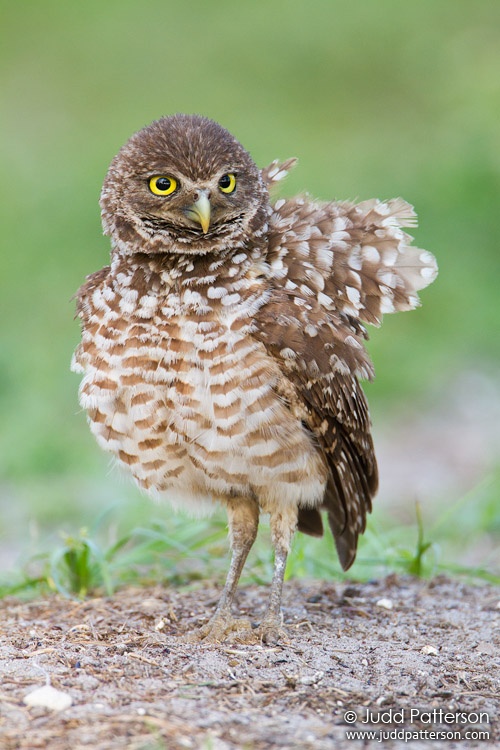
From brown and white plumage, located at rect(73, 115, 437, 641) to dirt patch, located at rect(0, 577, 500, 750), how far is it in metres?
0.35

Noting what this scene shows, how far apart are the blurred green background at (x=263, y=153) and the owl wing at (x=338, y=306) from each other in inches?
55.0

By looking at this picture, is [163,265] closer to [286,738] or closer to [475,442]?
[286,738]

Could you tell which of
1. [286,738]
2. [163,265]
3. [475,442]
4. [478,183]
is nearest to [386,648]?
[286,738]

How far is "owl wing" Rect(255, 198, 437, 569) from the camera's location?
414 centimetres

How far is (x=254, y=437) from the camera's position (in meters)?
4.06

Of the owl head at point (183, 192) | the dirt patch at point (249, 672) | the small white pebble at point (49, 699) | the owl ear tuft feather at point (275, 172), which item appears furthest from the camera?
the owl ear tuft feather at point (275, 172)

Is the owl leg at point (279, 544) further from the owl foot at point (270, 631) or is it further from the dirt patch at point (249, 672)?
the dirt patch at point (249, 672)

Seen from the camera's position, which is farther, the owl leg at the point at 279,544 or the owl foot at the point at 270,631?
the owl leg at the point at 279,544

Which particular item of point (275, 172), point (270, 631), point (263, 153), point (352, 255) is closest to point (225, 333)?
point (352, 255)

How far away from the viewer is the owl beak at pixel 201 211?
404cm

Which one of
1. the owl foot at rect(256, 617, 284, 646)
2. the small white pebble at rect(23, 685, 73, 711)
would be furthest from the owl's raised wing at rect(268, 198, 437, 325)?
the small white pebble at rect(23, 685, 73, 711)

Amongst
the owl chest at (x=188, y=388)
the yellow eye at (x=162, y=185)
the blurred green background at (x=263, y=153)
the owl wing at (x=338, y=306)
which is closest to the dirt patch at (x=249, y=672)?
the owl wing at (x=338, y=306)

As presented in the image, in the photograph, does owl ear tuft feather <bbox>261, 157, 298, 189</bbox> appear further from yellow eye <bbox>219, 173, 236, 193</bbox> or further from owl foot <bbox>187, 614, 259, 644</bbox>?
owl foot <bbox>187, 614, 259, 644</bbox>

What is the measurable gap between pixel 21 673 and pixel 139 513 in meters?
2.90
